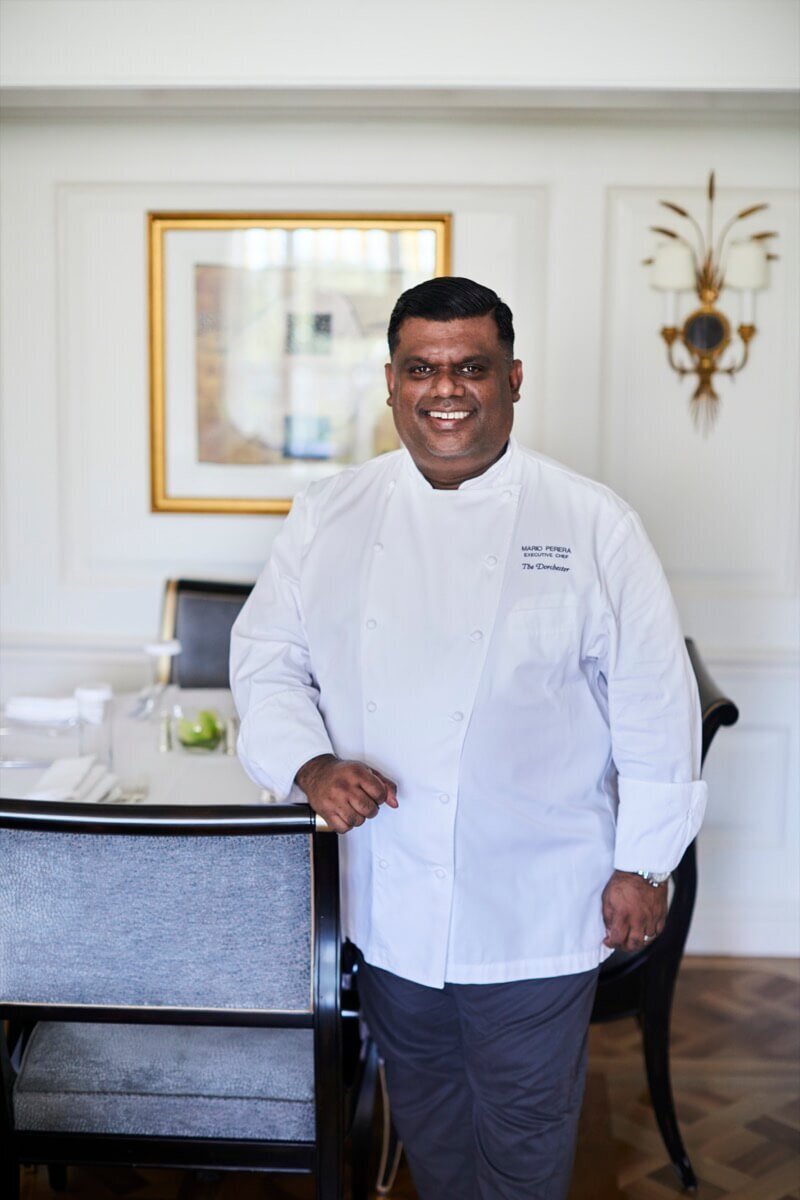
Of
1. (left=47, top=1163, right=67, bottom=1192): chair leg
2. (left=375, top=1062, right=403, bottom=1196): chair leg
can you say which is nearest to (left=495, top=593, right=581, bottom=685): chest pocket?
(left=375, top=1062, right=403, bottom=1196): chair leg

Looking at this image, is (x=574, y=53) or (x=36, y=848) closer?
(x=36, y=848)

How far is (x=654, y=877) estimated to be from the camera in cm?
172

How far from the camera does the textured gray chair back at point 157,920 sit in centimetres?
153

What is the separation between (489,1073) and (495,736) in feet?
1.62

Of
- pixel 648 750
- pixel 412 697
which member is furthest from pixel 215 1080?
pixel 648 750

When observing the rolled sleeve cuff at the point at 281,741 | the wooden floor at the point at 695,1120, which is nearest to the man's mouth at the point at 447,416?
the rolled sleeve cuff at the point at 281,741

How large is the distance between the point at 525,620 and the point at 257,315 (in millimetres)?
2143

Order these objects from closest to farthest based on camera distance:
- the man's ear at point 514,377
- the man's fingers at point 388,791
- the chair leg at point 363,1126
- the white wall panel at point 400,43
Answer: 1. the man's fingers at point 388,791
2. the man's ear at point 514,377
3. the chair leg at point 363,1126
4. the white wall panel at point 400,43

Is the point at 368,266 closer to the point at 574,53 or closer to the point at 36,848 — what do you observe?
the point at 574,53

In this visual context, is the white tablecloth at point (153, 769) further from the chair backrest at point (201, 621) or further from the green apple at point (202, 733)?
the chair backrest at point (201, 621)

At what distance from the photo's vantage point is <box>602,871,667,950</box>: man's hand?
171 centimetres

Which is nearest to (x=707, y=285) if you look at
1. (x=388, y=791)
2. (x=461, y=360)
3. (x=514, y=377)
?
(x=514, y=377)

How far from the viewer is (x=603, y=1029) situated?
10.2 ft

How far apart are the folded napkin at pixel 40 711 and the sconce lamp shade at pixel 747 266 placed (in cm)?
215
